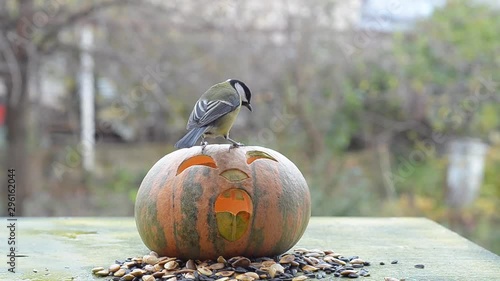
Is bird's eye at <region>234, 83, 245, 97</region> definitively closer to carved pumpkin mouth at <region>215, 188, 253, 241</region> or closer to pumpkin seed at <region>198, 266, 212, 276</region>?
carved pumpkin mouth at <region>215, 188, 253, 241</region>

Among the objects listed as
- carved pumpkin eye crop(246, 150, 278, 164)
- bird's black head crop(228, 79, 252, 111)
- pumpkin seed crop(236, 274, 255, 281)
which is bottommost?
pumpkin seed crop(236, 274, 255, 281)

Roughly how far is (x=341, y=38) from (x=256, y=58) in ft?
3.12

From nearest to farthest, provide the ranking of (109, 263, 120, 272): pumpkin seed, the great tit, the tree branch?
(109, 263, 120, 272): pumpkin seed
the great tit
the tree branch

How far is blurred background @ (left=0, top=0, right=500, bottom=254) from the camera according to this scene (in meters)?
5.89

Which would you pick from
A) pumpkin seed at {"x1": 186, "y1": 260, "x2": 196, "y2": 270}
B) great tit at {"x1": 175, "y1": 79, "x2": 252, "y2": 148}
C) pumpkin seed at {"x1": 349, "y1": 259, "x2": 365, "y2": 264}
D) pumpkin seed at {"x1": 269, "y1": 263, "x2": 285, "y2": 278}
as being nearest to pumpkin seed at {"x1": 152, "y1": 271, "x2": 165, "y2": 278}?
pumpkin seed at {"x1": 186, "y1": 260, "x2": 196, "y2": 270}

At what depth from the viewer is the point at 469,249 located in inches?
99.1

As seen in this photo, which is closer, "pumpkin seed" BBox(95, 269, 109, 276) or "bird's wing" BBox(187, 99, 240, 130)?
"pumpkin seed" BBox(95, 269, 109, 276)

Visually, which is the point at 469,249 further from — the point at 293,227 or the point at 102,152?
the point at 102,152

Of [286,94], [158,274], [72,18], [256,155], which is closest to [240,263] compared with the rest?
[158,274]

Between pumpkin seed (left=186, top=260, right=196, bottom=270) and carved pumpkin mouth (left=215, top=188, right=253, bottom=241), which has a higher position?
carved pumpkin mouth (left=215, top=188, right=253, bottom=241)

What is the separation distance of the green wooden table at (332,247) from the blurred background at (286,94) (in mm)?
2629

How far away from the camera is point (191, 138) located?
2039 mm

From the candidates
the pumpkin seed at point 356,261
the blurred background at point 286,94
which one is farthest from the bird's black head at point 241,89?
the blurred background at point 286,94

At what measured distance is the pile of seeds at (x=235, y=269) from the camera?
6.49 ft
